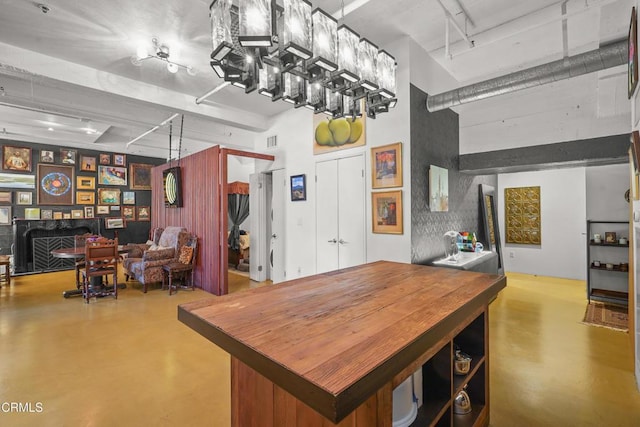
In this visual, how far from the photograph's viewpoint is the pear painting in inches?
170

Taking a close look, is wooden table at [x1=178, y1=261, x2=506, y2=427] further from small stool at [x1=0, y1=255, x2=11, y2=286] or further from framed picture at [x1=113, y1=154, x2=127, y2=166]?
framed picture at [x1=113, y1=154, x2=127, y2=166]

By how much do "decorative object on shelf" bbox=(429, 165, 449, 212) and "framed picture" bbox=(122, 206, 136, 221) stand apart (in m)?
8.78

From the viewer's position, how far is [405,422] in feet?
4.95

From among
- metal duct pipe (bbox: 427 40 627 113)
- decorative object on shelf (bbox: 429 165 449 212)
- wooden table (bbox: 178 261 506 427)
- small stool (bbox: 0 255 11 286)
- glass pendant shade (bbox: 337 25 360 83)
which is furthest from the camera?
small stool (bbox: 0 255 11 286)

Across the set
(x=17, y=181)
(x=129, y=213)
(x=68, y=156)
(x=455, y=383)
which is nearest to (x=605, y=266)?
(x=455, y=383)

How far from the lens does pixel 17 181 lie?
7.14 metres

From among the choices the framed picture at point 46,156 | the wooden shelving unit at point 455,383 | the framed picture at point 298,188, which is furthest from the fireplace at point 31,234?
the wooden shelving unit at point 455,383

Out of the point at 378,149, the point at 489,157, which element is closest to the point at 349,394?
the point at 378,149

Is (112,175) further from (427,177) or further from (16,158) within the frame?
(427,177)

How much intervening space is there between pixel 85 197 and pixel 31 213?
1147 millimetres

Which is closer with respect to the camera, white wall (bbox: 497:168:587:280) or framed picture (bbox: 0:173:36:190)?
white wall (bbox: 497:168:587:280)

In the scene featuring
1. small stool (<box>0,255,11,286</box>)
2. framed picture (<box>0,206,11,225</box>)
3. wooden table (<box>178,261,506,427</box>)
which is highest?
framed picture (<box>0,206,11,225</box>)

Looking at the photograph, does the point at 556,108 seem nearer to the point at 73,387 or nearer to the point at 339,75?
the point at 339,75

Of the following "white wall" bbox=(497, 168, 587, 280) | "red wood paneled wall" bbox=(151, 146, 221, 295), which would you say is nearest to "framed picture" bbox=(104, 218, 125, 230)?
"red wood paneled wall" bbox=(151, 146, 221, 295)
